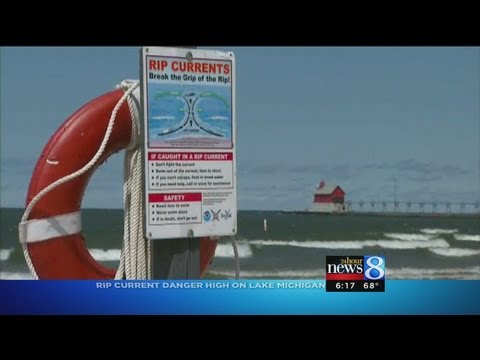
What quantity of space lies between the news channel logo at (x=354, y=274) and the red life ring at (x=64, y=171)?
517 millimetres

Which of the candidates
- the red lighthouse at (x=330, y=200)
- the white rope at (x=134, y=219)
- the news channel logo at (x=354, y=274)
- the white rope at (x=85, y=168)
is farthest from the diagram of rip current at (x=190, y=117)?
the red lighthouse at (x=330, y=200)

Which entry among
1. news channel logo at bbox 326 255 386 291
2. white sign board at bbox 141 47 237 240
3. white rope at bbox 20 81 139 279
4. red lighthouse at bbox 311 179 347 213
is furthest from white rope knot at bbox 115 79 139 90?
red lighthouse at bbox 311 179 347 213

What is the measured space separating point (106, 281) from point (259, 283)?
0.61m

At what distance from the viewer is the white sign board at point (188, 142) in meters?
2.18

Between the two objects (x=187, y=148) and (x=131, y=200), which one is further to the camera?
(x=131, y=200)

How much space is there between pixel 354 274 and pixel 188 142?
3.23ft

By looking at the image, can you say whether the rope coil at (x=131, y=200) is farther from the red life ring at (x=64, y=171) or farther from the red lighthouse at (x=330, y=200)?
the red lighthouse at (x=330, y=200)

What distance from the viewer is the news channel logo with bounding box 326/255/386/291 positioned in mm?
2773

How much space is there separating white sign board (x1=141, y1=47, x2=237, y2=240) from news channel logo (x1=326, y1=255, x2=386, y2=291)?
0.65 m

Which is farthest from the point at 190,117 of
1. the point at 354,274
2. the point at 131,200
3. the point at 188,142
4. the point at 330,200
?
the point at 330,200

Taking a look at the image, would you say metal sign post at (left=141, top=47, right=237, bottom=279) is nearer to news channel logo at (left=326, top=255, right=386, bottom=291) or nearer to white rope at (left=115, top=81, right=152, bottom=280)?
white rope at (left=115, top=81, right=152, bottom=280)

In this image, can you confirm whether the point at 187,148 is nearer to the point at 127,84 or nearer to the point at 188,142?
the point at 188,142

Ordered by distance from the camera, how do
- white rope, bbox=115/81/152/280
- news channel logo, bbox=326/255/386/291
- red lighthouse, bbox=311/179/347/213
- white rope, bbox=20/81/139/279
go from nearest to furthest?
white rope, bbox=115/81/152/280 → white rope, bbox=20/81/139/279 → news channel logo, bbox=326/255/386/291 → red lighthouse, bbox=311/179/347/213

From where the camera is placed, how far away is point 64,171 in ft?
8.79
